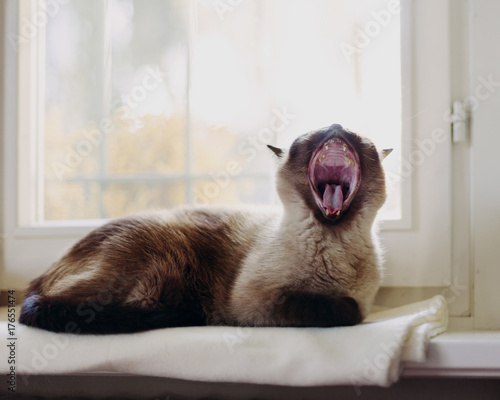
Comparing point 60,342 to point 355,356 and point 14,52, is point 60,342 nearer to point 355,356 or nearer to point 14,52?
point 355,356

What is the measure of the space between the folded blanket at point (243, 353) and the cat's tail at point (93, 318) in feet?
0.05

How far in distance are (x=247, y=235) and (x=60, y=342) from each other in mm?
412

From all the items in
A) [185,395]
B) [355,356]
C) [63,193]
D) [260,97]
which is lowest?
[185,395]

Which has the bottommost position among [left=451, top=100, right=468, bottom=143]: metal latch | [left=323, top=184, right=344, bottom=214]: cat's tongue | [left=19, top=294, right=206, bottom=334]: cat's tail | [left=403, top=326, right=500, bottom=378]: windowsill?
[left=403, top=326, right=500, bottom=378]: windowsill

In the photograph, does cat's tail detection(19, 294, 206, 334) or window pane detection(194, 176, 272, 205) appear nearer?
cat's tail detection(19, 294, 206, 334)

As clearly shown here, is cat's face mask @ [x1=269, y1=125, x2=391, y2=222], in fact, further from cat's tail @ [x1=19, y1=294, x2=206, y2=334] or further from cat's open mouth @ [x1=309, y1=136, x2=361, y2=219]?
cat's tail @ [x1=19, y1=294, x2=206, y2=334]

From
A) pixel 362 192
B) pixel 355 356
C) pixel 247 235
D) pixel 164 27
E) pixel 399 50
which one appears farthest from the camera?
pixel 164 27

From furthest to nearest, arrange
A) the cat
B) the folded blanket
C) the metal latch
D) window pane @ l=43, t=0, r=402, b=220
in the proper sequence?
window pane @ l=43, t=0, r=402, b=220 → the metal latch → the cat → the folded blanket

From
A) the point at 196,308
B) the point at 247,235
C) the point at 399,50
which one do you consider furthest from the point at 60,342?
the point at 399,50

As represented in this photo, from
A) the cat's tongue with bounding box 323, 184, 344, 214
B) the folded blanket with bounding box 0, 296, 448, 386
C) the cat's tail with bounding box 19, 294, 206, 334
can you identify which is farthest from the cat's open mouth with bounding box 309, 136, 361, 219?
the cat's tail with bounding box 19, 294, 206, 334

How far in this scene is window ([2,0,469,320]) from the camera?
1150mm

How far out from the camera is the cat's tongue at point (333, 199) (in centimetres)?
86

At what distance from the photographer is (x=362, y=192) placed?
2.91 feet

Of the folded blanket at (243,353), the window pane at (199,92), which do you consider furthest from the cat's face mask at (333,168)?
the window pane at (199,92)
